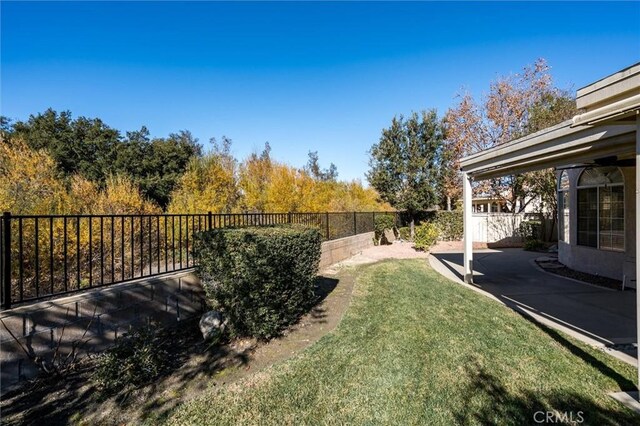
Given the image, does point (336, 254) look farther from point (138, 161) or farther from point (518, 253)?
point (138, 161)

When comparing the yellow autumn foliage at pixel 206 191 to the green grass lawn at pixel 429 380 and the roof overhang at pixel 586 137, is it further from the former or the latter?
the roof overhang at pixel 586 137

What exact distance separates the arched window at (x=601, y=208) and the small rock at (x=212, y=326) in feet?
30.8

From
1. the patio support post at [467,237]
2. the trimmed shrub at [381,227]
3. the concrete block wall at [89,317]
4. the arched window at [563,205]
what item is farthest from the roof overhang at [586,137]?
the trimmed shrub at [381,227]

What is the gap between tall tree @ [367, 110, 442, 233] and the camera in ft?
56.4

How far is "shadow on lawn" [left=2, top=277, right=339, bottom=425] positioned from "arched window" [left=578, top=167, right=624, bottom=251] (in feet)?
30.2

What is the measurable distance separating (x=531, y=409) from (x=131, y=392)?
370 centimetres

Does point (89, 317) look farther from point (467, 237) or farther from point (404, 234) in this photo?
point (404, 234)

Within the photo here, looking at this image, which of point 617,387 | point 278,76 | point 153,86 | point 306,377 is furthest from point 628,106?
point 153,86

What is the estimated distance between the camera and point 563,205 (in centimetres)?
1016

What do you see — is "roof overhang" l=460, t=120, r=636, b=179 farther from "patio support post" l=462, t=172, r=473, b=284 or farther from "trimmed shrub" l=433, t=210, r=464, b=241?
"trimmed shrub" l=433, t=210, r=464, b=241

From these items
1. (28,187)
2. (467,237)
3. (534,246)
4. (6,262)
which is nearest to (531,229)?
(534,246)

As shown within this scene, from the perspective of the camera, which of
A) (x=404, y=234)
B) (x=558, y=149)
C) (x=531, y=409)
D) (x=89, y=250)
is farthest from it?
(x=404, y=234)

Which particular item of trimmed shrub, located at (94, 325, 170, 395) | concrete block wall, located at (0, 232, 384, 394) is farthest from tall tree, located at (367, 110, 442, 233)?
trimmed shrub, located at (94, 325, 170, 395)

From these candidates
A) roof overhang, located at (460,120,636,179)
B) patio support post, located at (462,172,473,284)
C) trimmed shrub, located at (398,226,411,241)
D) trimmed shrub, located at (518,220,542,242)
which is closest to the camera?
roof overhang, located at (460,120,636,179)
